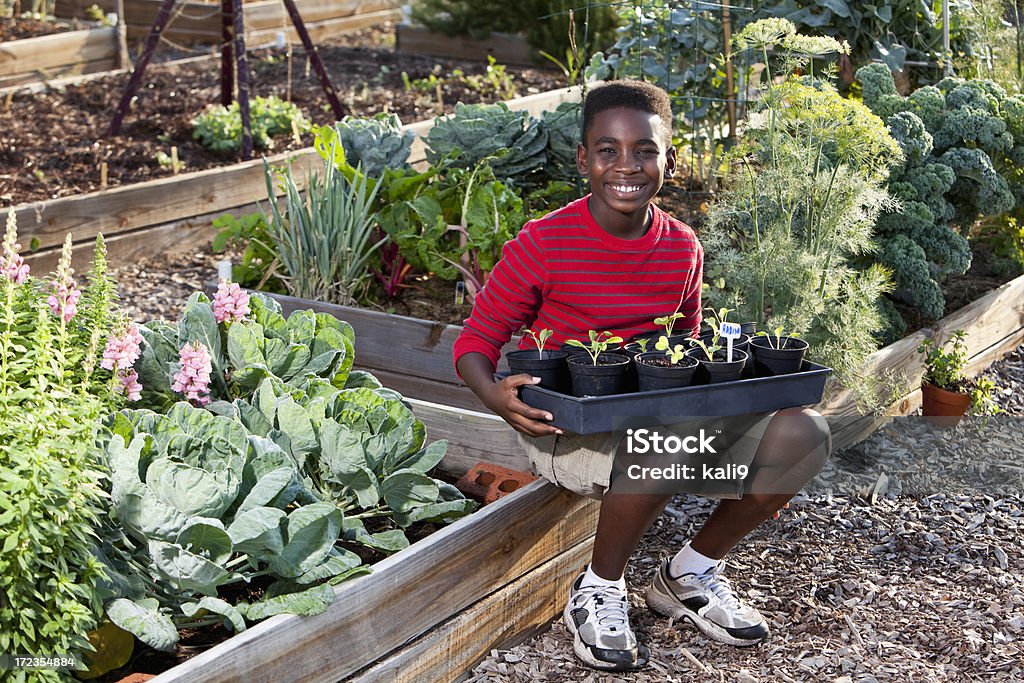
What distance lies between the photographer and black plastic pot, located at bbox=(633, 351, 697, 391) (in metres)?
2.39

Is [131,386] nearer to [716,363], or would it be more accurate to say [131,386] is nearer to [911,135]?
[716,363]

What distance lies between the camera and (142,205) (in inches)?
196

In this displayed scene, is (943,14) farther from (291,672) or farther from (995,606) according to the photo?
(291,672)

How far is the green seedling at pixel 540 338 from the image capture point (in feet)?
8.15

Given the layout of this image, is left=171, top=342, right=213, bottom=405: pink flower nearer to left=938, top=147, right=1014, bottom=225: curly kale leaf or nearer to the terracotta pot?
the terracotta pot

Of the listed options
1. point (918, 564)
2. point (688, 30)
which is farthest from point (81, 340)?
point (688, 30)

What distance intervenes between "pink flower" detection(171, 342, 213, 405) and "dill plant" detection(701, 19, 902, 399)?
154cm

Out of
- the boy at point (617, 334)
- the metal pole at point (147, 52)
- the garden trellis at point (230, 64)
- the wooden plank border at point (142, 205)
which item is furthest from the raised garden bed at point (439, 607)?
the metal pole at point (147, 52)

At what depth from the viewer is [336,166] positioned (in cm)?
→ 405

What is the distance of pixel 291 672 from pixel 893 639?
4.78 feet

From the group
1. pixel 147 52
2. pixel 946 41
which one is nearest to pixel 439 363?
pixel 946 41

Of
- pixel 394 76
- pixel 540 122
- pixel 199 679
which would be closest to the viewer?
pixel 199 679

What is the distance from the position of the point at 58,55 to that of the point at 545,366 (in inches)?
260

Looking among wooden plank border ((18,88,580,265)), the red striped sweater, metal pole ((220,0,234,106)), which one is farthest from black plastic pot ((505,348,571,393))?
metal pole ((220,0,234,106))
